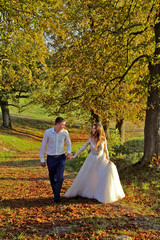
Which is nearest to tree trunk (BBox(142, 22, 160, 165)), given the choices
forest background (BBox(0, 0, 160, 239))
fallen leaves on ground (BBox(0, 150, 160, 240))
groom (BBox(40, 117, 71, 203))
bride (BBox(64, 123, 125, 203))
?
forest background (BBox(0, 0, 160, 239))

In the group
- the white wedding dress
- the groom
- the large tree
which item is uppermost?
the large tree

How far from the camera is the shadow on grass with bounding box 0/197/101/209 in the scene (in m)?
7.21

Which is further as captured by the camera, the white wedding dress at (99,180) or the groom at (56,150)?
the white wedding dress at (99,180)

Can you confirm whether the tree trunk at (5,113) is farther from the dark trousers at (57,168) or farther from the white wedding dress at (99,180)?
the dark trousers at (57,168)

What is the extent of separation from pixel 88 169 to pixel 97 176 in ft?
1.23

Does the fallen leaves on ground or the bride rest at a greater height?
the bride

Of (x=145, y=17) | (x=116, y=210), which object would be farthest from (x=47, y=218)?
(x=145, y=17)

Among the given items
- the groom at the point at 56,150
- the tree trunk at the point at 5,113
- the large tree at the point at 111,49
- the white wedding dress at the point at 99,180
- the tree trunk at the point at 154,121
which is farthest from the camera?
the tree trunk at the point at 5,113

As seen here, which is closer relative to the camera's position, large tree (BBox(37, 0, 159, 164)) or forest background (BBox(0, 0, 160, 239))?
forest background (BBox(0, 0, 160, 239))

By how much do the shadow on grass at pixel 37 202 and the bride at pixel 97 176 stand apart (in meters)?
0.22

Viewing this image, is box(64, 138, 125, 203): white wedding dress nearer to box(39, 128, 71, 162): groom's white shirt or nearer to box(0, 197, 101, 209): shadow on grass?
box(0, 197, 101, 209): shadow on grass

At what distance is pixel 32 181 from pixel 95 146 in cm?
503

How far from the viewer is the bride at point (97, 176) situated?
7539 millimetres

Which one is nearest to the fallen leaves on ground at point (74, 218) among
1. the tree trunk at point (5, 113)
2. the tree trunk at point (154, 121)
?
the tree trunk at point (154, 121)
